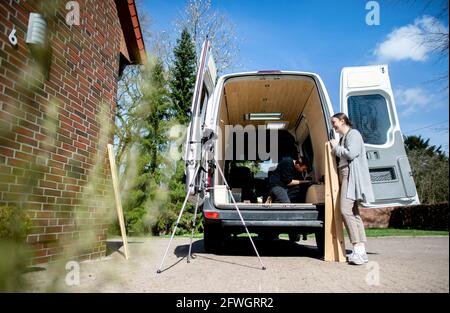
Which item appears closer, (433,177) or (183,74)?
(433,177)

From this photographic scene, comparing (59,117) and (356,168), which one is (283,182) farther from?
(59,117)

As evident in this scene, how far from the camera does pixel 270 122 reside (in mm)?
7332

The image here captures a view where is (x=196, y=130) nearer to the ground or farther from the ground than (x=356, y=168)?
farther from the ground

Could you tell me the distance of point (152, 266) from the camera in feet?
11.2

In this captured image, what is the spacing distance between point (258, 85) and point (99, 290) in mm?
4466

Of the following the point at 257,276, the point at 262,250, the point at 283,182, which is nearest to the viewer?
the point at 257,276

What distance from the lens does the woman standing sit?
11.8 feet

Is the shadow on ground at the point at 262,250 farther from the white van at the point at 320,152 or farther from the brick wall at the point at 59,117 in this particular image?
the brick wall at the point at 59,117

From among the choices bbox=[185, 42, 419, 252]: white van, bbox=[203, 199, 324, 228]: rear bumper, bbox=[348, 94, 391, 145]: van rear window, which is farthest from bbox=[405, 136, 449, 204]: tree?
bbox=[203, 199, 324, 228]: rear bumper

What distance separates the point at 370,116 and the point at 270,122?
3.19 metres

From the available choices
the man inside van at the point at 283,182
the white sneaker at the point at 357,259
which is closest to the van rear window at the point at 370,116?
the man inside van at the point at 283,182

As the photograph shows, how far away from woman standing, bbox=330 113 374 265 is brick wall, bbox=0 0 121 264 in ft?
8.54

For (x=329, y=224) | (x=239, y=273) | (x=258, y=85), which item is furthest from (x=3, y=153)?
(x=258, y=85)

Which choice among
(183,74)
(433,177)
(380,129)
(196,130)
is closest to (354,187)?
(380,129)
